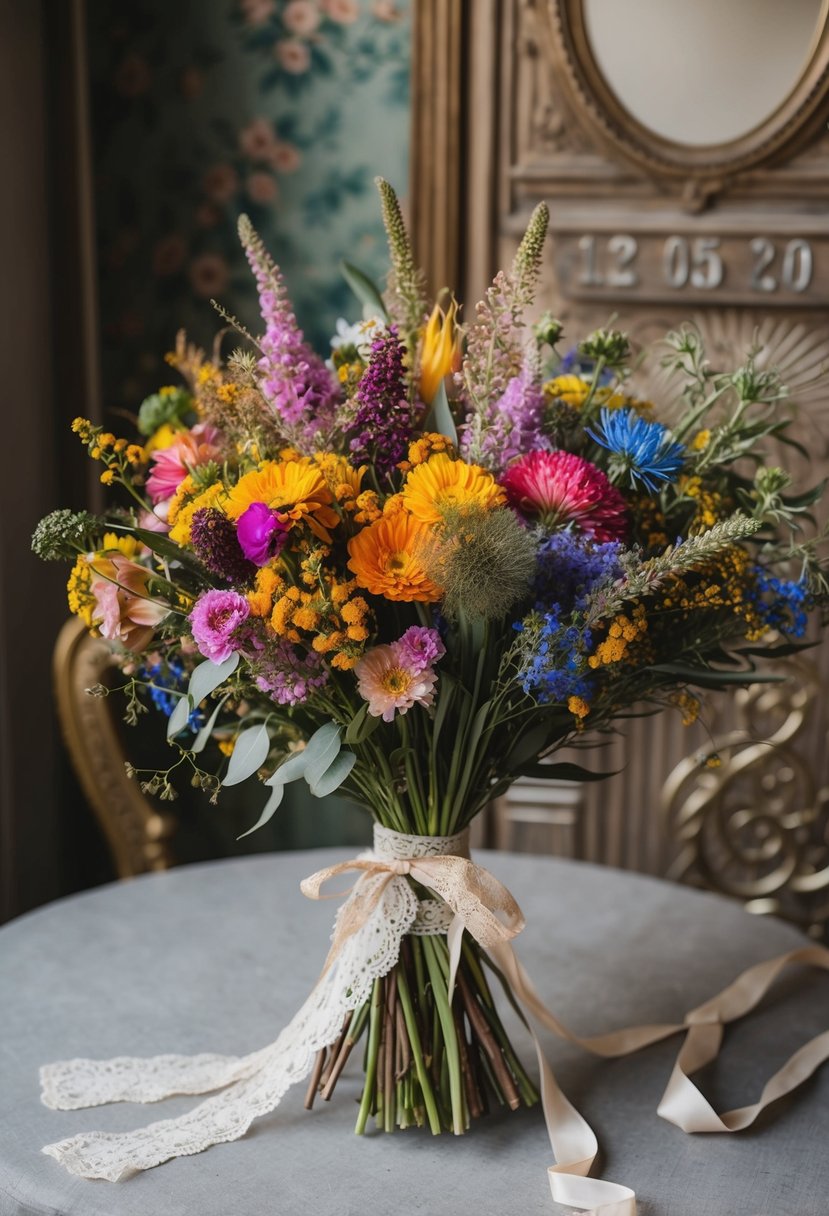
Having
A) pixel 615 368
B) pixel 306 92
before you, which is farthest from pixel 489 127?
pixel 615 368

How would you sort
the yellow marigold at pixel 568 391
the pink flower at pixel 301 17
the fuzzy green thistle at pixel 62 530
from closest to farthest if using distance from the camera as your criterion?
the fuzzy green thistle at pixel 62 530, the yellow marigold at pixel 568 391, the pink flower at pixel 301 17

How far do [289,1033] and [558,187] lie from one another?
151 cm

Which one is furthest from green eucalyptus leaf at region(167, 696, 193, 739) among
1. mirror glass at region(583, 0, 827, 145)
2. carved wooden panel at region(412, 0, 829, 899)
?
mirror glass at region(583, 0, 827, 145)

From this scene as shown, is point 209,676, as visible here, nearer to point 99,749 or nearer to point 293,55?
point 99,749

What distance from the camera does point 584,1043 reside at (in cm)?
119

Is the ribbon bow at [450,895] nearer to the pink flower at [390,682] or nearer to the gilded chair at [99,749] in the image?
the pink flower at [390,682]

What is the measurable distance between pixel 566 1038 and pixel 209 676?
0.55 m

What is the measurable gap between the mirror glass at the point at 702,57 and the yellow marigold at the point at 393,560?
4.48ft

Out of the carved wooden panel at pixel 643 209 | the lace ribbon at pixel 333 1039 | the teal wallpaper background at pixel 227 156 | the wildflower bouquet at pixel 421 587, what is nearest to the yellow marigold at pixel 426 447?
the wildflower bouquet at pixel 421 587

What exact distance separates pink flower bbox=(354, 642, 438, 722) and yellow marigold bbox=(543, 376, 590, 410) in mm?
304

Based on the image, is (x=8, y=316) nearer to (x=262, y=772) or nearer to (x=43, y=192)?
(x=43, y=192)

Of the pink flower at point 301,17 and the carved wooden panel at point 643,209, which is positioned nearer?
the carved wooden panel at point 643,209

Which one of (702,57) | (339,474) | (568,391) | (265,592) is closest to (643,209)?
(702,57)

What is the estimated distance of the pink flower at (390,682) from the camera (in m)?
0.91
